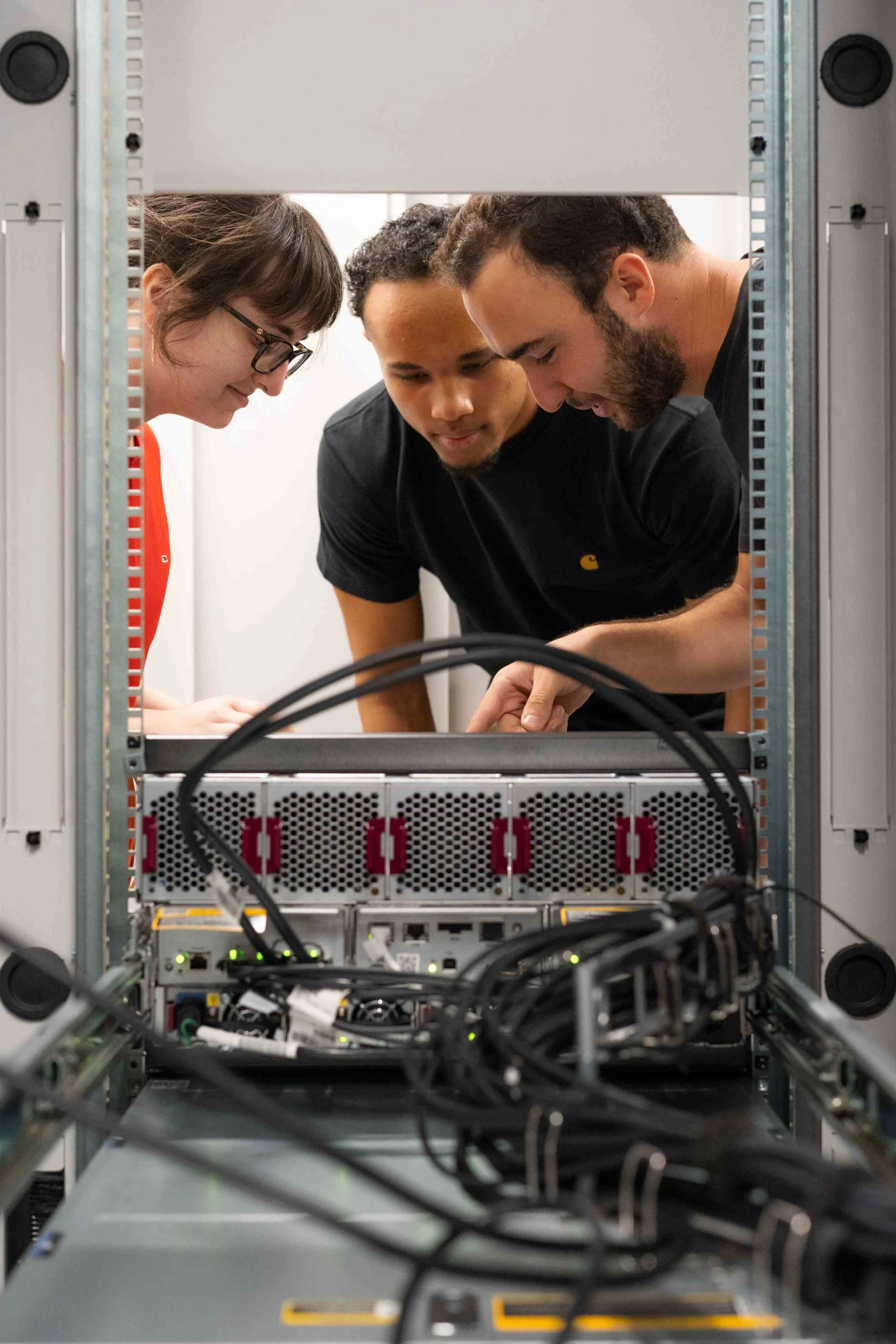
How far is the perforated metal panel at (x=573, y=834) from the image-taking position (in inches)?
45.5

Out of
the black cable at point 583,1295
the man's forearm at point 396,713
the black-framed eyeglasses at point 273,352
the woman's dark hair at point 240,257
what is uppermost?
the woman's dark hair at point 240,257

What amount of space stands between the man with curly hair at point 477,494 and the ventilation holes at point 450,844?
48 centimetres

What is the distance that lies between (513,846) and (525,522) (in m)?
0.70

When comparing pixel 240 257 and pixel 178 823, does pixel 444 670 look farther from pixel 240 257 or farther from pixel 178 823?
pixel 240 257

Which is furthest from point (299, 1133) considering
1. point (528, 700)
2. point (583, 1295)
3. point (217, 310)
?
point (217, 310)

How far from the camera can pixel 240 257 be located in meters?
1.50

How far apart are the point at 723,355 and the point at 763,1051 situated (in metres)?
0.90

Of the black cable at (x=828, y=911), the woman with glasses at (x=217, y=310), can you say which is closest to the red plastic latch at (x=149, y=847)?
the woman with glasses at (x=217, y=310)

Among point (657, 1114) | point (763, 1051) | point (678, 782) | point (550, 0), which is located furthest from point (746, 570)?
point (657, 1114)

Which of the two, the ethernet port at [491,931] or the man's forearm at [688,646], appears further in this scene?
the man's forearm at [688,646]

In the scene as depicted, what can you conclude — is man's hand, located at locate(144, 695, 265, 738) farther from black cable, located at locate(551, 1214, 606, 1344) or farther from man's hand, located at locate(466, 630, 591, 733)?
black cable, located at locate(551, 1214, 606, 1344)

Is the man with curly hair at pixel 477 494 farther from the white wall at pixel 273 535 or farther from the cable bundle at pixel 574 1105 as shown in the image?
the cable bundle at pixel 574 1105

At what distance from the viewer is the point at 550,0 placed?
121 centimetres

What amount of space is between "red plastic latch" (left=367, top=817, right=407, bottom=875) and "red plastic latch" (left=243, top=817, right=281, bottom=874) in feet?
0.30
